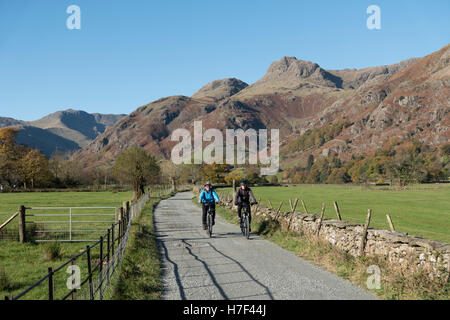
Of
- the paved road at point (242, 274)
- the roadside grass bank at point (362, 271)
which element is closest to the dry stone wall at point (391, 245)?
the roadside grass bank at point (362, 271)

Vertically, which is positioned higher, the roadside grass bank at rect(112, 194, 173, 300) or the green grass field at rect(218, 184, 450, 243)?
the roadside grass bank at rect(112, 194, 173, 300)

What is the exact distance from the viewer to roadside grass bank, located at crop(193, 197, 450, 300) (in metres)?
7.45

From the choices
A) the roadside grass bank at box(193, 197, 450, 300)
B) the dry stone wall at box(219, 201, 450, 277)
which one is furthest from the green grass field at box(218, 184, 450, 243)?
the roadside grass bank at box(193, 197, 450, 300)

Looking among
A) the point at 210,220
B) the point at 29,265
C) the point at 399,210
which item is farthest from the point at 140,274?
the point at 399,210

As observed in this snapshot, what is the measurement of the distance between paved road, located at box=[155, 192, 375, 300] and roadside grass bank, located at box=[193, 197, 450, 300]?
36 cm

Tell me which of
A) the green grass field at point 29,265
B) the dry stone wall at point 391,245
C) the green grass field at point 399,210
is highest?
the dry stone wall at point 391,245

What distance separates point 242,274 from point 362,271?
2903mm

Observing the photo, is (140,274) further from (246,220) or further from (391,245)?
(246,220)

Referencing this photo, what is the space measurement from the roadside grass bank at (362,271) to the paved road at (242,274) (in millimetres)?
358

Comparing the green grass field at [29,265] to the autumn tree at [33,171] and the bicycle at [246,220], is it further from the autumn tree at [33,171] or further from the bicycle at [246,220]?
the autumn tree at [33,171]

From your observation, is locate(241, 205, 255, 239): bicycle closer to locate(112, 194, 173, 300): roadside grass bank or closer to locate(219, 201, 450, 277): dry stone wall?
locate(219, 201, 450, 277): dry stone wall

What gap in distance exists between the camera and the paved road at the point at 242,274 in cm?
762

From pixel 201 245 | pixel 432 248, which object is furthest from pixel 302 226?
pixel 432 248

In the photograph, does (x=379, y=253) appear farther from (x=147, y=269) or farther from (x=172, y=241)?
(x=172, y=241)
